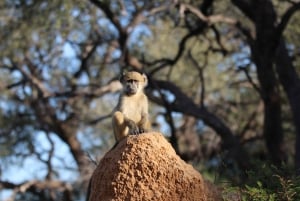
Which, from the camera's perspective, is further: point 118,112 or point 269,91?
point 269,91

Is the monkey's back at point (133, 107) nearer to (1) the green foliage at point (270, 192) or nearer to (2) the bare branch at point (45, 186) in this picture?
(1) the green foliage at point (270, 192)

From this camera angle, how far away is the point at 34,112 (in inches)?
606

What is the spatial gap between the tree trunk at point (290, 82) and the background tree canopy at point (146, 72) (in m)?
0.02

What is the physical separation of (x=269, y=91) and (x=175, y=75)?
6.73 m

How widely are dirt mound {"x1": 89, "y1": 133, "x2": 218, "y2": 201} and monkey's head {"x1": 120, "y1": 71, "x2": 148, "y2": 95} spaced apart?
2097 mm

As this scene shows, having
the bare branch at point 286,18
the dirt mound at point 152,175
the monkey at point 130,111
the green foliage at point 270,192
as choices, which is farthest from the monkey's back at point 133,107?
the bare branch at point 286,18

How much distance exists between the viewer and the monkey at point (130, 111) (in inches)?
313

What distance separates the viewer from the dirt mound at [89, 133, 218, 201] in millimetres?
6246

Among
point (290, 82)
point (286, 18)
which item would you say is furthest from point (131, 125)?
point (290, 82)

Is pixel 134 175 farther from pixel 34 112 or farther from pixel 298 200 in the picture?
pixel 34 112

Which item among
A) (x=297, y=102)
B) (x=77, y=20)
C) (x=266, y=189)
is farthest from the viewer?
(x=77, y=20)

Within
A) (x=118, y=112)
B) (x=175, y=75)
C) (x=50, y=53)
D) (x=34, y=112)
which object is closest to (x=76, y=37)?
(x=50, y=53)

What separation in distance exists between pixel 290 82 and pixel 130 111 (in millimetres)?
4981

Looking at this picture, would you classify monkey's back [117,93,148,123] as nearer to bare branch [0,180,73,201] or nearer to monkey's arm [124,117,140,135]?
monkey's arm [124,117,140,135]
